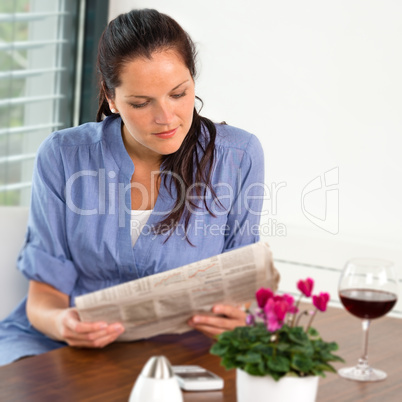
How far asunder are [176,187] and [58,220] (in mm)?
339

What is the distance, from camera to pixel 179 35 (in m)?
1.88

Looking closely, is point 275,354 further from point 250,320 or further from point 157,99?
point 157,99

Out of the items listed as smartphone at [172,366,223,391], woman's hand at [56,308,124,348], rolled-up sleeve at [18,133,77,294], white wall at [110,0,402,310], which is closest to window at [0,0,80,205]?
white wall at [110,0,402,310]

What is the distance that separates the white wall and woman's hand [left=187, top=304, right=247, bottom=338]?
1609 mm

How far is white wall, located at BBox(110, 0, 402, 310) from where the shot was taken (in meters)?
3.01

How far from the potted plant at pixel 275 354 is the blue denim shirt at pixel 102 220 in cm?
80

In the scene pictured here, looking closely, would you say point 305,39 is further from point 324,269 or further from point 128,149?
point 128,149

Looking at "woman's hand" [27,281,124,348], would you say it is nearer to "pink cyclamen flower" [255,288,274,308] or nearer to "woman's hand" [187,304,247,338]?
"woman's hand" [187,304,247,338]

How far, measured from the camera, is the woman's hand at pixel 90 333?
1.40 metres

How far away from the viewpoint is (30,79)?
12.4ft

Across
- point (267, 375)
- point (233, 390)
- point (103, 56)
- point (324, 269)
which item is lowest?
point (324, 269)

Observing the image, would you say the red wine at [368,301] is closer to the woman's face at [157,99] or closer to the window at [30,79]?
the woman's face at [157,99]

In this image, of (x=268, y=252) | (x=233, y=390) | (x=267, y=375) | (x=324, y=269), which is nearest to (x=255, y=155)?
(x=268, y=252)

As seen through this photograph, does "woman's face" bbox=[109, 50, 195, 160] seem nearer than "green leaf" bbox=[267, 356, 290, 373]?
No
